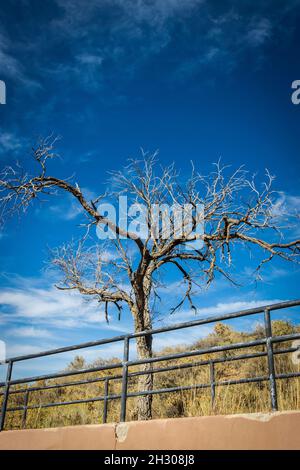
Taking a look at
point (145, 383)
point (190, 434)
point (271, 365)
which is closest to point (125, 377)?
point (190, 434)

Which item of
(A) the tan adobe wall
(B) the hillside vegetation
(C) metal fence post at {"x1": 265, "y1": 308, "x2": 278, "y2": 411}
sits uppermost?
(B) the hillside vegetation

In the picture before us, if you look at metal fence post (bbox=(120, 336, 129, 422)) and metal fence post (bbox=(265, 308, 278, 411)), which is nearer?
metal fence post (bbox=(265, 308, 278, 411))

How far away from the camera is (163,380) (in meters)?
16.7

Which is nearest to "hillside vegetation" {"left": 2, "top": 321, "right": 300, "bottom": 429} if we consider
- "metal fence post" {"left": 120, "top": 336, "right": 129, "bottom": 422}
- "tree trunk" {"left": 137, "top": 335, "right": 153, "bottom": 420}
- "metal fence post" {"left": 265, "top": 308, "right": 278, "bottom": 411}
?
"tree trunk" {"left": 137, "top": 335, "right": 153, "bottom": 420}

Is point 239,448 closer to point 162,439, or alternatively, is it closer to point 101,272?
point 162,439

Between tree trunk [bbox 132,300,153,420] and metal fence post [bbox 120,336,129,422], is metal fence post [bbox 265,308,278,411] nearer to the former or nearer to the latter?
metal fence post [bbox 120,336,129,422]

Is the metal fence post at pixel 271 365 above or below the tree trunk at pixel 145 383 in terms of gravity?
below

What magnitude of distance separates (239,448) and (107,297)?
11.1 metres

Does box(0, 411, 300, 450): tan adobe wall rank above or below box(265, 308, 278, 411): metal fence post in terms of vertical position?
below

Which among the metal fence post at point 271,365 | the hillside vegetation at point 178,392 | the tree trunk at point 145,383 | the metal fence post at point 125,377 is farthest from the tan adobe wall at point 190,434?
the tree trunk at point 145,383

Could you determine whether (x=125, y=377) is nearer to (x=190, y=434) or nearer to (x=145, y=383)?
(x=190, y=434)

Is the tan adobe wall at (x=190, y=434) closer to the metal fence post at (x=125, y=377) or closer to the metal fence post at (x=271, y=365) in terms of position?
the metal fence post at (x=271, y=365)
